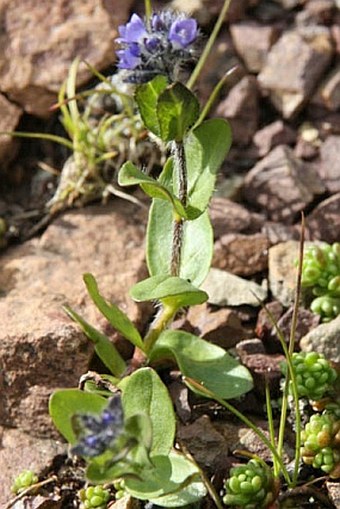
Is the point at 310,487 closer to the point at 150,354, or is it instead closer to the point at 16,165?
the point at 150,354

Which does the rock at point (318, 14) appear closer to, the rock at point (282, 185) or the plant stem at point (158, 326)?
the rock at point (282, 185)

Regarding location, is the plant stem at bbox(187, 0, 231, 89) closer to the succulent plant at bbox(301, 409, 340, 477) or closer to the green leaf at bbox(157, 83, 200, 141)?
the green leaf at bbox(157, 83, 200, 141)

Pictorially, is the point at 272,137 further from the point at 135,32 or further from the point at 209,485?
the point at 209,485

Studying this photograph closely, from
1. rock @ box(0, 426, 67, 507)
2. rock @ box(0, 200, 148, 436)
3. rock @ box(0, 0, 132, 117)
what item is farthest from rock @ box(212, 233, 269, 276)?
rock @ box(0, 0, 132, 117)

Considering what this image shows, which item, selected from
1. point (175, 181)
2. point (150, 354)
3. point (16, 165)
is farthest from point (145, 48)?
point (16, 165)

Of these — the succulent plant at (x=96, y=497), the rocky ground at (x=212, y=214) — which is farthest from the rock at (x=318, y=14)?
the succulent plant at (x=96, y=497)
